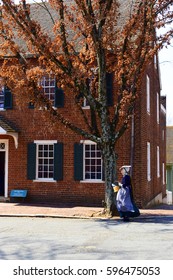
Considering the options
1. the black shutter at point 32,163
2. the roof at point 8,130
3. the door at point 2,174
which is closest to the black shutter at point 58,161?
the black shutter at point 32,163

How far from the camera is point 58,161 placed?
1712 centimetres

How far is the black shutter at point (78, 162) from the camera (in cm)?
1686

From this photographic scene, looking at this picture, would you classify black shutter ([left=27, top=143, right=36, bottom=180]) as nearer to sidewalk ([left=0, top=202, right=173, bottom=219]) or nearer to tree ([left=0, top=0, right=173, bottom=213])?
sidewalk ([left=0, top=202, right=173, bottom=219])

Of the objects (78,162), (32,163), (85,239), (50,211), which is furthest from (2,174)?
(85,239)

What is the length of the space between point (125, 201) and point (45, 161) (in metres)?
6.24

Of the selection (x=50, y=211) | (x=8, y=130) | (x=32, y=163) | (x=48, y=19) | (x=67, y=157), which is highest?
(x=48, y=19)

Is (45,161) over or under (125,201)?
over

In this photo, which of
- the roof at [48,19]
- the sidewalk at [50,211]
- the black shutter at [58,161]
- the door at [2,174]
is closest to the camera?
the sidewalk at [50,211]

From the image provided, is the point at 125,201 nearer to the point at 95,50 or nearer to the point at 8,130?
the point at 95,50

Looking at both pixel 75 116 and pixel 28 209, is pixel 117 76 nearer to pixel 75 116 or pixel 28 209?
pixel 75 116

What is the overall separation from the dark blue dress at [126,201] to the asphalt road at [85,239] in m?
0.32

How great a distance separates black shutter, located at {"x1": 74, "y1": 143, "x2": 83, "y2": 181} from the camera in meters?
16.9

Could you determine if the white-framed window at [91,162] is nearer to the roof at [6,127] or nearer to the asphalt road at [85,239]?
the roof at [6,127]

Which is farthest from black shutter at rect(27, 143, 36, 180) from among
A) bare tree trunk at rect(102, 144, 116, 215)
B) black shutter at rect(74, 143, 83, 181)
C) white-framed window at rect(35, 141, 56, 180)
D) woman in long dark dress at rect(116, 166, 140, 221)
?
woman in long dark dress at rect(116, 166, 140, 221)
